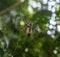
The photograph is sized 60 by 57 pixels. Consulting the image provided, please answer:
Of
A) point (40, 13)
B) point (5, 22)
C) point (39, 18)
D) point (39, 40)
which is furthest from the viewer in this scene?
point (39, 40)

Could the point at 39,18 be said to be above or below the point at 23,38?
above

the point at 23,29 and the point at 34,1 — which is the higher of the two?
the point at 34,1

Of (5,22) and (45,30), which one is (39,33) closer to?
(45,30)

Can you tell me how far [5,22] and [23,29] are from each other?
0.82m

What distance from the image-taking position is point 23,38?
3.20m

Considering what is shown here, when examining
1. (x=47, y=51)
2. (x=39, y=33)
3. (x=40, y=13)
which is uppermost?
(x=40, y=13)

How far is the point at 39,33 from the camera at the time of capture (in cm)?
325

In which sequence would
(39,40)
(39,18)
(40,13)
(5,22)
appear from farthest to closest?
(39,40)
(39,18)
(40,13)
(5,22)

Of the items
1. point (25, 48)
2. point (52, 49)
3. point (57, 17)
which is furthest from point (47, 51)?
point (57, 17)

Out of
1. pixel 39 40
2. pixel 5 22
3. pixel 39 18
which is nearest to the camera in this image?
pixel 5 22

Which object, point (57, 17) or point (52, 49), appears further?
point (52, 49)

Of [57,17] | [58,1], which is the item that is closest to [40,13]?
[57,17]

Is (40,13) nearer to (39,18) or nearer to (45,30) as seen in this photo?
(39,18)

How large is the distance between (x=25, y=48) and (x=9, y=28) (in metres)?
1.16
